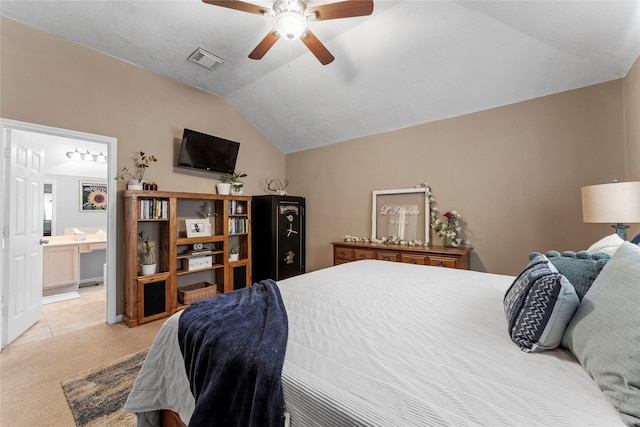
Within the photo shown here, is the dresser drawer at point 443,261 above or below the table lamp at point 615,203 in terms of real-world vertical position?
below

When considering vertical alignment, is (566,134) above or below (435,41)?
below

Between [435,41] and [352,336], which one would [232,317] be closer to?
[352,336]

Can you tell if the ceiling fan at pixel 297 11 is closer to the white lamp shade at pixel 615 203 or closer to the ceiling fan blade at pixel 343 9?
the ceiling fan blade at pixel 343 9

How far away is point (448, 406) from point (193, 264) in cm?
347

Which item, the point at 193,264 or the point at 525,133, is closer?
the point at 525,133

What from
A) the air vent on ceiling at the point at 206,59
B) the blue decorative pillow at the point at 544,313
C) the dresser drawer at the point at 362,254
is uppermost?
the air vent on ceiling at the point at 206,59

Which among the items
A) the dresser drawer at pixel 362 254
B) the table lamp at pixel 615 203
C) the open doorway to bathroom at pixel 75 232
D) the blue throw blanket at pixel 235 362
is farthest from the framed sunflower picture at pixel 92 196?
the table lamp at pixel 615 203

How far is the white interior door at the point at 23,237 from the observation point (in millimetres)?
2516

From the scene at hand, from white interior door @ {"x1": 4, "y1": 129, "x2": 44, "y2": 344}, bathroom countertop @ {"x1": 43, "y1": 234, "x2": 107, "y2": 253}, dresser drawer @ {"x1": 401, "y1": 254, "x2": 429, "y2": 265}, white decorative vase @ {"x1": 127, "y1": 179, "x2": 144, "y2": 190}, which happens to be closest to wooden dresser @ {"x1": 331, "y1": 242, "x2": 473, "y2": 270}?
dresser drawer @ {"x1": 401, "y1": 254, "x2": 429, "y2": 265}

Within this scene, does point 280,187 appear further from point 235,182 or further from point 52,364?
point 52,364

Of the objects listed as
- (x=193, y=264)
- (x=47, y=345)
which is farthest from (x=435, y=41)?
(x=47, y=345)

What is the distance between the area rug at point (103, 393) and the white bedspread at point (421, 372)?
63 centimetres

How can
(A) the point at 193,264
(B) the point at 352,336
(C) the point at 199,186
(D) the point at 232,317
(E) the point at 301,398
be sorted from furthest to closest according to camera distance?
1. (C) the point at 199,186
2. (A) the point at 193,264
3. (D) the point at 232,317
4. (B) the point at 352,336
5. (E) the point at 301,398

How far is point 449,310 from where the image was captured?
4.35 ft
